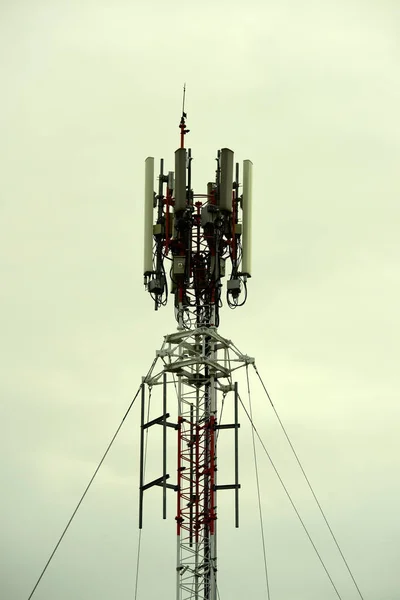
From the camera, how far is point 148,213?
72500 millimetres

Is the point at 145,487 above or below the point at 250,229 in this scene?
below

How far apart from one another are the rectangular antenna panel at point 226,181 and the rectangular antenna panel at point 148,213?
14.1ft

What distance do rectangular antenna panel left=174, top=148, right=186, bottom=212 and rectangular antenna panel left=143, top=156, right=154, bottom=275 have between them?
2339 millimetres

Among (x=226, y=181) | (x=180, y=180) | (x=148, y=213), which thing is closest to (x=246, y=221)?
(x=226, y=181)

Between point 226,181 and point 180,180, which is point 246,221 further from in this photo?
point 180,180

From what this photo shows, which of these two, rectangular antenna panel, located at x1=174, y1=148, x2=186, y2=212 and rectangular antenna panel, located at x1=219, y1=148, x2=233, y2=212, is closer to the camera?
rectangular antenna panel, located at x1=174, y1=148, x2=186, y2=212

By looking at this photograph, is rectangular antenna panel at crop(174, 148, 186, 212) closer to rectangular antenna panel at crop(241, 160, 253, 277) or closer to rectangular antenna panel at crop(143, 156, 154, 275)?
rectangular antenna panel at crop(143, 156, 154, 275)

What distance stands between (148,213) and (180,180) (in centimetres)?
323

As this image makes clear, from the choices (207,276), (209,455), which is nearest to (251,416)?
(209,455)

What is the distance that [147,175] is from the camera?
2862 inches

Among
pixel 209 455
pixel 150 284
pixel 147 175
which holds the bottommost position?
pixel 209 455

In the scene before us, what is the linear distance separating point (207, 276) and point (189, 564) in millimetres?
16120

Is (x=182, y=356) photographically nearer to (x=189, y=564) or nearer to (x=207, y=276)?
(x=207, y=276)

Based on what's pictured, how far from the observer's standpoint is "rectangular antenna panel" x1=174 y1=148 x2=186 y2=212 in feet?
231
